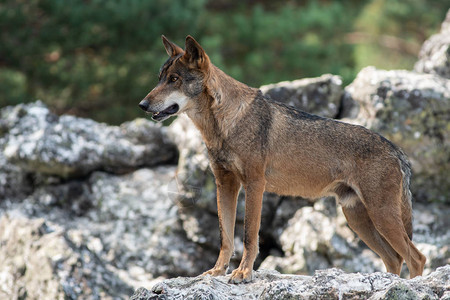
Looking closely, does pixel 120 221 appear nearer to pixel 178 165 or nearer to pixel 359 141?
pixel 178 165

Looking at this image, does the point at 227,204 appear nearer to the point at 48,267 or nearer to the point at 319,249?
the point at 319,249

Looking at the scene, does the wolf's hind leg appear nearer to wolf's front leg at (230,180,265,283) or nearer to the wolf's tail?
the wolf's tail

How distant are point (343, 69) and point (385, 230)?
1298cm

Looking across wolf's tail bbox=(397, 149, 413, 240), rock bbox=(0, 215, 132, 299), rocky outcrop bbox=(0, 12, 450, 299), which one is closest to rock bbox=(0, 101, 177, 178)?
rocky outcrop bbox=(0, 12, 450, 299)

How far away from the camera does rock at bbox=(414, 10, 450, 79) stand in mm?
10492

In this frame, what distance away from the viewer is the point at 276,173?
6922mm

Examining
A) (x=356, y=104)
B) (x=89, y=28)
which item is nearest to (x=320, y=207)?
(x=356, y=104)

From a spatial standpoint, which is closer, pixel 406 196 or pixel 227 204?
pixel 227 204

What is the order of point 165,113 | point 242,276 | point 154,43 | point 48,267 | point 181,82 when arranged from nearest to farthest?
1. point 242,276
2. point 165,113
3. point 181,82
4. point 48,267
5. point 154,43

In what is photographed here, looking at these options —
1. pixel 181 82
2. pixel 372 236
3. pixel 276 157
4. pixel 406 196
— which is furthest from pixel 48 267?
pixel 406 196

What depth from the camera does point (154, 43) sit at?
18047mm

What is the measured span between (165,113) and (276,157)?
1.33 m

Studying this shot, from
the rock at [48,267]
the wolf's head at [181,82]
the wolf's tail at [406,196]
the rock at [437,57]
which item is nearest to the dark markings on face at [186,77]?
the wolf's head at [181,82]

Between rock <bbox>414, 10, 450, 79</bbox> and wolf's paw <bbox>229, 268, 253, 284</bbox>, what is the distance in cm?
596
